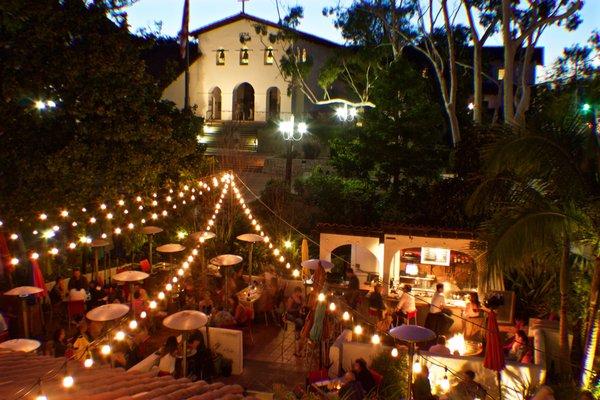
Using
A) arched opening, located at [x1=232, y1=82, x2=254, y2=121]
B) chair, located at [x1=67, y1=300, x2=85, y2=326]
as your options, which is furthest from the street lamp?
chair, located at [x1=67, y1=300, x2=85, y2=326]

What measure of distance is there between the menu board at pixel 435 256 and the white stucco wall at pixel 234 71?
58.3ft

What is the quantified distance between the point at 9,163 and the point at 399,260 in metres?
9.82

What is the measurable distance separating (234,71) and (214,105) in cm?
284

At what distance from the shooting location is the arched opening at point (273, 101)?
32.5m

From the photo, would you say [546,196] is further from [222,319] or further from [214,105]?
[214,105]

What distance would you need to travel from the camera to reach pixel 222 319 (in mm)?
11609

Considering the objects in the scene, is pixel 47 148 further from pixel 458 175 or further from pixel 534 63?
pixel 534 63

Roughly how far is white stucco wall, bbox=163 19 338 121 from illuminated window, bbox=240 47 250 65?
174 mm

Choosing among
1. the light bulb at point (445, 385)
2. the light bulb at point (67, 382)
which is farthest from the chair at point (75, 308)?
the light bulb at point (445, 385)

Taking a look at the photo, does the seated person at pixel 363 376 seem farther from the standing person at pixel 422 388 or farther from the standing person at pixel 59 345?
the standing person at pixel 59 345

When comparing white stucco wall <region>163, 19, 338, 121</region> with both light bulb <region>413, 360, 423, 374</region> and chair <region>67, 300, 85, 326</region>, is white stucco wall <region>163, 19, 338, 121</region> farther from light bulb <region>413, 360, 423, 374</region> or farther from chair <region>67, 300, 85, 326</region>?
light bulb <region>413, 360, 423, 374</region>

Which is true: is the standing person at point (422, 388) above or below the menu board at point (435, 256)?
below

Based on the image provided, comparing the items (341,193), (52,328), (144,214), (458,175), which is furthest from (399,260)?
(52,328)

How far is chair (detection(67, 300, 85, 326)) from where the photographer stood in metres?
12.6
